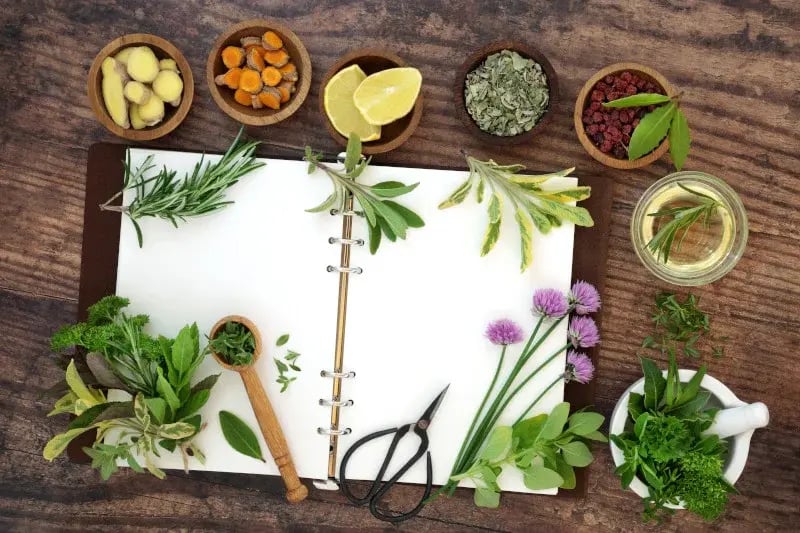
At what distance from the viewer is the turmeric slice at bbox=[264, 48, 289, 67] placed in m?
0.99

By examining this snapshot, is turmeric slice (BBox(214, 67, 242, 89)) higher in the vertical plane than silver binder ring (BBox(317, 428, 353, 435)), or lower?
higher

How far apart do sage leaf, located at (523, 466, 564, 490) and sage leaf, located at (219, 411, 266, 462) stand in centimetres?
39

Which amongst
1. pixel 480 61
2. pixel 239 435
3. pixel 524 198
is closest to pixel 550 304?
pixel 524 198

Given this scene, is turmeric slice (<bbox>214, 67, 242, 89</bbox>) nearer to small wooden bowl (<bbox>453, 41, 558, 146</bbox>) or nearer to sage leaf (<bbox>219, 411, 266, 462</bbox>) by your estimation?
small wooden bowl (<bbox>453, 41, 558, 146</bbox>)

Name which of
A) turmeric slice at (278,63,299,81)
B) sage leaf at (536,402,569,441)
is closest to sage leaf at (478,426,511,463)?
sage leaf at (536,402,569,441)

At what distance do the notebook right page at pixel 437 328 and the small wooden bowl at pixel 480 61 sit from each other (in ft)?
0.38

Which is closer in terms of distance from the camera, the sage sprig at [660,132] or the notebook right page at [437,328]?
the sage sprig at [660,132]

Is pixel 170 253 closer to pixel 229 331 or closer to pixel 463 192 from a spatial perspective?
pixel 229 331

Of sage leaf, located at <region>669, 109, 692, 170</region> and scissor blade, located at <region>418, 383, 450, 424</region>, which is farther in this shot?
scissor blade, located at <region>418, 383, 450, 424</region>

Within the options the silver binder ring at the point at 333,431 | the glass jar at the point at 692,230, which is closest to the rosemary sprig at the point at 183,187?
the silver binder ring at the point at 333,431

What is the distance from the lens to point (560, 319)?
3.40ft

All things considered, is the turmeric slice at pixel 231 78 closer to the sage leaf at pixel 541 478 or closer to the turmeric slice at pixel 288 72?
the turmeric slice at pixel 288 72

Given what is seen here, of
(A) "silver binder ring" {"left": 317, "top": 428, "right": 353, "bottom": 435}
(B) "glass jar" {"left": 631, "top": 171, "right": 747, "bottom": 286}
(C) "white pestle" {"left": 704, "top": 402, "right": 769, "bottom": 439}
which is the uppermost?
(B) "glass jar" {"left": 631, "top": 171, "right": 747, "bottom": 286}

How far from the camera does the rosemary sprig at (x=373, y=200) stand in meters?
0.97
